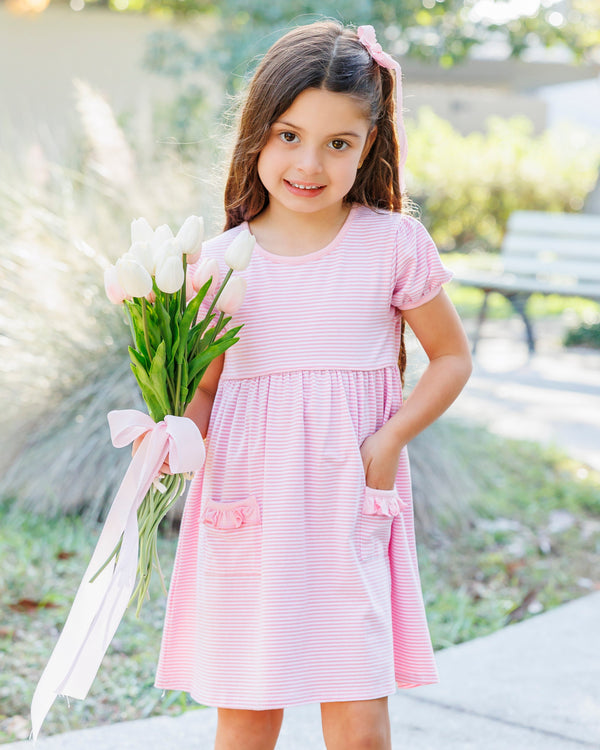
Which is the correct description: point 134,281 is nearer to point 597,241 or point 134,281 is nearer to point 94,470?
point 94,470

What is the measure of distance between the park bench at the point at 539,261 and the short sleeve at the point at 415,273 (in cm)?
575

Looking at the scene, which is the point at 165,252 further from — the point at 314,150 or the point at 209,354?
the point at 314,150

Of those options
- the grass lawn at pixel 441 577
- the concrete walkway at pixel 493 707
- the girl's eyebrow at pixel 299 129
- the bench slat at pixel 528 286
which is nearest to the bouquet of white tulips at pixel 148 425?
the girl's eyebrow at pixel 299 129

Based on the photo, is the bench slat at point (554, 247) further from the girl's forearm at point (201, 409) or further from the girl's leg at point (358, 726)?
the girl's leg at point (358, 726)

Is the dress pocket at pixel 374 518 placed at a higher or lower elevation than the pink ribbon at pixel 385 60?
lower

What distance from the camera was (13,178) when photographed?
14.1 ft

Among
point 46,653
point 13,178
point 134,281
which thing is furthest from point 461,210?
point 134,281

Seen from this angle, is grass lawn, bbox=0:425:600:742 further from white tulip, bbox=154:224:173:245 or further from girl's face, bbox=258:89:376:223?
girl's face, bbox=258:89:376:223

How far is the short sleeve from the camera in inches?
74.6

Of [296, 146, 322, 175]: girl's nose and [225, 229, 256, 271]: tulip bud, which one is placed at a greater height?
[296, 146, 322, 175]: girl's nose

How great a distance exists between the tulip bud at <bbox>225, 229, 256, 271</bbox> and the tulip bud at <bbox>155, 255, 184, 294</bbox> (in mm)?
121

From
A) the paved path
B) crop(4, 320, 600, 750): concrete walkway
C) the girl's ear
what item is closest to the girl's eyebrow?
the girl's ear

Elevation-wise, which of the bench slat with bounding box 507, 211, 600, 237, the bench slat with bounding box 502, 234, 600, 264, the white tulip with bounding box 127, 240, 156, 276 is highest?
the white tulip with bounding box 127, 240, 156, 276

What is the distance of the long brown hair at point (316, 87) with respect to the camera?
5.97 feet
